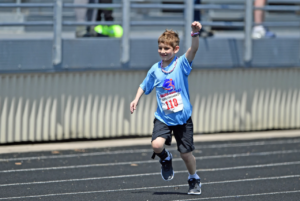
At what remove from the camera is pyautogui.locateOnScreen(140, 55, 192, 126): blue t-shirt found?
6238mm

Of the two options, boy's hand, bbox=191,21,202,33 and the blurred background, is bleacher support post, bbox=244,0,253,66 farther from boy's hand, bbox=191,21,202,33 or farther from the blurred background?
boy's hand, bbox=191,21,202,33

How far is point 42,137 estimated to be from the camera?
9719mm

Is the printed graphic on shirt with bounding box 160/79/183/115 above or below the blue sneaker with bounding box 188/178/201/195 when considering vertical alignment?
above

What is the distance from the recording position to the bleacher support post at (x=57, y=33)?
374 inches

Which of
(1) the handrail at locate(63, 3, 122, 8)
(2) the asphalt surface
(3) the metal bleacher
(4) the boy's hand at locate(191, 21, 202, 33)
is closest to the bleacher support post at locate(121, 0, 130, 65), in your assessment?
(1) the handrail at locate(63, 3, 122, 8)

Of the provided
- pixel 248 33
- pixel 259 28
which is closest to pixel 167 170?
pixel 248 33

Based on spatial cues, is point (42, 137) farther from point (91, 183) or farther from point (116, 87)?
point (91, 183)

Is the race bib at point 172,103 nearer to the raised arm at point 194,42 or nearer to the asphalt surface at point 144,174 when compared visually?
the raised arm at point 194,42

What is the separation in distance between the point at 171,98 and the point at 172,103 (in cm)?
6

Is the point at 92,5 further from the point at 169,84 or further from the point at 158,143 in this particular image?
the point at 158,143

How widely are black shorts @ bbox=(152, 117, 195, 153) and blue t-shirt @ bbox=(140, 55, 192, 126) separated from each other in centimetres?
6

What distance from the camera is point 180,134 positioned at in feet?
20.8

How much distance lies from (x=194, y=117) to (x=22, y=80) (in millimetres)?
3311

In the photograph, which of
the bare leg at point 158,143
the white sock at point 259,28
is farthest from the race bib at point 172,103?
the white sock at point 259,28
